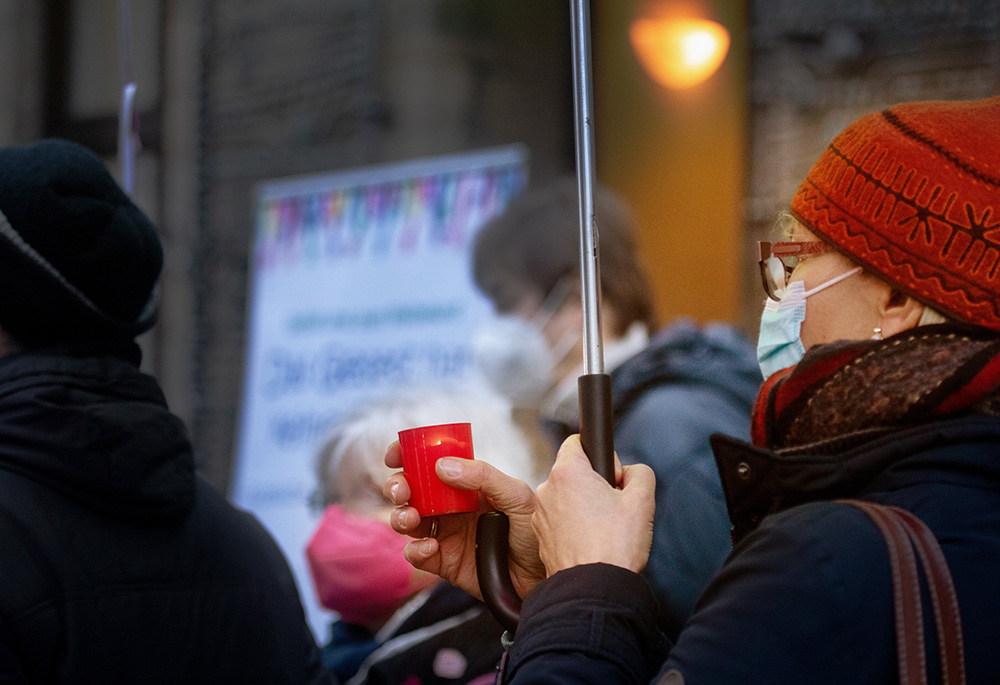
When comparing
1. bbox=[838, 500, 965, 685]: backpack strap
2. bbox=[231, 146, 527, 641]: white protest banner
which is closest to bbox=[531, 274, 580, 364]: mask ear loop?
bbox=[231, 146, 527, 641]: white protest banner

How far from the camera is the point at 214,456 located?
5.52m

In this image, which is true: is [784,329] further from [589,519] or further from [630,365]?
[630,365]

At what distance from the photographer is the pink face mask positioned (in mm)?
2801

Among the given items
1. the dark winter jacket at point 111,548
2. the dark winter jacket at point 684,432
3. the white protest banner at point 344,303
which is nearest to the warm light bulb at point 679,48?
the white protest banner at point 344,303

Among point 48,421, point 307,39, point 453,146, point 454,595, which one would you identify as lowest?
point 454,595

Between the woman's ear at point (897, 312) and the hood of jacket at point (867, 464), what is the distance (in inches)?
5.6

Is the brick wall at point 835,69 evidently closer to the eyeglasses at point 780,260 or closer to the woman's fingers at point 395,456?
the eyeglasses at point 780,260

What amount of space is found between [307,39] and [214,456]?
216 centimetres

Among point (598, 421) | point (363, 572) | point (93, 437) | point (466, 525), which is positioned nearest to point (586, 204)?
point (598, 421)

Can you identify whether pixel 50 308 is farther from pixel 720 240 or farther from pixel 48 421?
pixel 720 240

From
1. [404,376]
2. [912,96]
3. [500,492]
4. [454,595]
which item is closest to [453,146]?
[404,376]

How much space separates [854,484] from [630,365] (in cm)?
133

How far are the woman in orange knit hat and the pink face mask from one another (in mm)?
1621

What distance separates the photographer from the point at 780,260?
4.18ft
